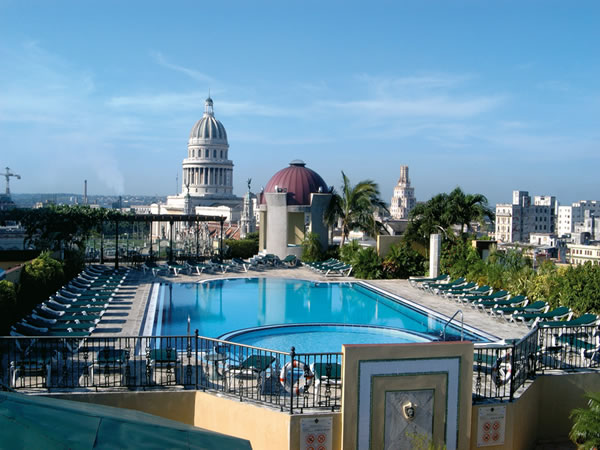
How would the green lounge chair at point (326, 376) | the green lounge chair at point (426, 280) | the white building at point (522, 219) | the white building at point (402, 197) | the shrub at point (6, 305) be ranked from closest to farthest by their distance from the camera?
the green lounge chair at point (326, 376) → the shrub at point (6, 305) → the green lounge chair at point (426, 280) → the white building at point (522, 219) → the white building at point (402, 197)

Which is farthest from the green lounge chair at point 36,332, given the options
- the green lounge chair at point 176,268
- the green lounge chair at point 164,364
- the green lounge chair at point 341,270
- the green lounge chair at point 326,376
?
the green lounge chair at point 341,270

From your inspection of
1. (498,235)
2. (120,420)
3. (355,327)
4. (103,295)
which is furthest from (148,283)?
(498,235)

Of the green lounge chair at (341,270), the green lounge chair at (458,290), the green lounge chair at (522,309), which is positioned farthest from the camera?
the green lounge chair at (341,270)

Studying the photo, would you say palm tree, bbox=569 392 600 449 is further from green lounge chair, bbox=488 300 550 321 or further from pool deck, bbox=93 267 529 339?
green lounge chair, bbox=488 300 550 321

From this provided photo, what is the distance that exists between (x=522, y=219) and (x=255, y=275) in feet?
362

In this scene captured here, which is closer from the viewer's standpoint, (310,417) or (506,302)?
(310,417)

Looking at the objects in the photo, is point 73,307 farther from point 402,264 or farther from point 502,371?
point 402,264

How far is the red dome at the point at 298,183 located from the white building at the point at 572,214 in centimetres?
13194

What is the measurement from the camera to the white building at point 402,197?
188250mm

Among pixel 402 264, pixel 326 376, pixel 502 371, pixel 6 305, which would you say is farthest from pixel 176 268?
pixel 502 371

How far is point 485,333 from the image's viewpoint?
13.4 metres

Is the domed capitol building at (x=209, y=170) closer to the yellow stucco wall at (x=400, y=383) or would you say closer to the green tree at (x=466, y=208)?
the green tree at (x=466, y=208)

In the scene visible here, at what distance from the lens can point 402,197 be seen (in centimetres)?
19112

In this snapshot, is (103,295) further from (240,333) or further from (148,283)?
(240,333)
